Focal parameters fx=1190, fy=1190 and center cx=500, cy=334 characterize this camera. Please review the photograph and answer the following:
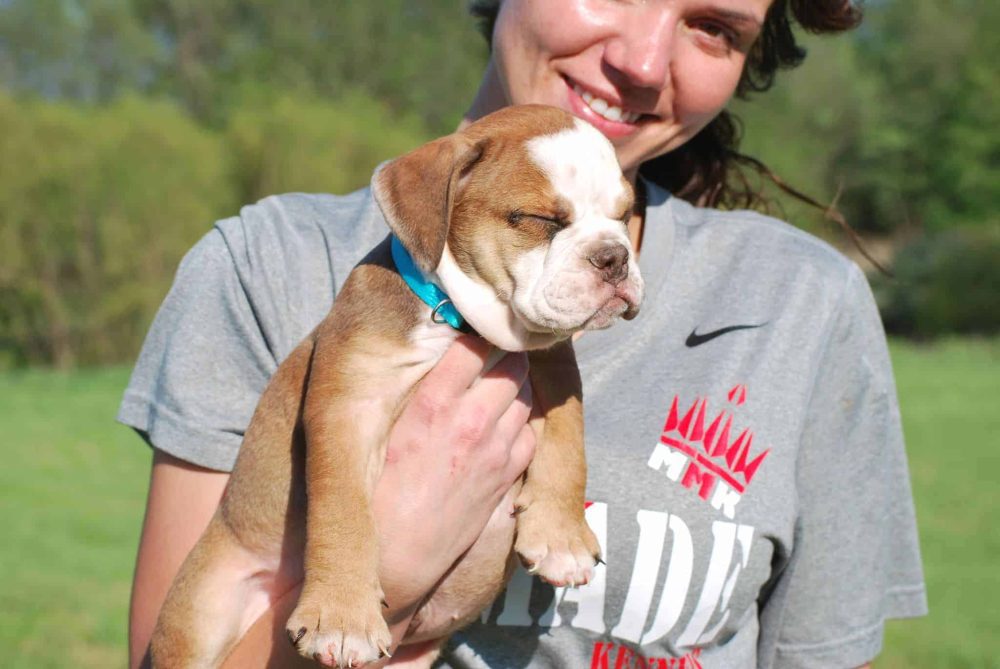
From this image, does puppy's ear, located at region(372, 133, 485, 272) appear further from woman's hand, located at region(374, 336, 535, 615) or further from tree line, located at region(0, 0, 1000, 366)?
tree line, located at region(0, 0, 1000, 366)

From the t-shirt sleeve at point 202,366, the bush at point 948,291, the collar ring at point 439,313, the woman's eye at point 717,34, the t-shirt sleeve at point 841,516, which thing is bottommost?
the bush at point 948,291

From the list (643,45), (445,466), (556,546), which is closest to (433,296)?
(445,466)

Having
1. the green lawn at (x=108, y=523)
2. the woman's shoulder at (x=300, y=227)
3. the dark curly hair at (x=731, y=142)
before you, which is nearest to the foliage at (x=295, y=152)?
the green lawn at (x=108, y=523)

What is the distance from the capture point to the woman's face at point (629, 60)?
3354 mm

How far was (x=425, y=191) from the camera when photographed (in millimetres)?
2904

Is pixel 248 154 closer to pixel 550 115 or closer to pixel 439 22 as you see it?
pixel 439 22

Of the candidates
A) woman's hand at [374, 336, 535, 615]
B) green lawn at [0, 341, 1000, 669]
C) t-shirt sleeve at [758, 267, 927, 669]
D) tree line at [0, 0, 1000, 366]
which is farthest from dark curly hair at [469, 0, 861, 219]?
green lawn at [0, 341, 1000, 669]

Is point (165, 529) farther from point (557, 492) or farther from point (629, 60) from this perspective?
point (629, 60)

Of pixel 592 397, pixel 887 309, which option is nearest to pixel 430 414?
pixel 592 397

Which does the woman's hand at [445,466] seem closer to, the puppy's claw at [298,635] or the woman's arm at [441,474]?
the woman's arm at [441,474]

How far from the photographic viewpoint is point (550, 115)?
120 inches

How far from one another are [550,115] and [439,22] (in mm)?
46244

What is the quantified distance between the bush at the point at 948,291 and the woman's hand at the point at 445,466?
119 ft

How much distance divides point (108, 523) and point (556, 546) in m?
10.5
